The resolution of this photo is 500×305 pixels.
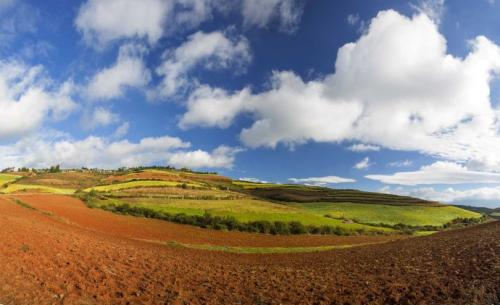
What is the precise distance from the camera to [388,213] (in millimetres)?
95562

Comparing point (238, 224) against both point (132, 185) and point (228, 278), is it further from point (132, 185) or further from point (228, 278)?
point (132, 185)

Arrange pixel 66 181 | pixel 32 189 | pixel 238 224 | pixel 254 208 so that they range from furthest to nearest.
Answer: pixel 66 181, pixel 32 189, pixel 254 208, pixel 238 224

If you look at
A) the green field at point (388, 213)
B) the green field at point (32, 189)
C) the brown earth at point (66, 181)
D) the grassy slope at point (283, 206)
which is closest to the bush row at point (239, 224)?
the grassy slope at point (283, 206)

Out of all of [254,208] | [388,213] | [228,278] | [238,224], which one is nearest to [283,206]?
[254,208]

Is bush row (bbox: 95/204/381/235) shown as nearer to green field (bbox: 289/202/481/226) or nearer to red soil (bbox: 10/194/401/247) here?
red soil (bbox: 10/194/401/247)

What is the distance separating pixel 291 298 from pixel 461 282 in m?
7.12

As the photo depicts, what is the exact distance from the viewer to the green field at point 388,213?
294 feet

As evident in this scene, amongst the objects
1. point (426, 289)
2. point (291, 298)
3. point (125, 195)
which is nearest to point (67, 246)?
point (291, 298)

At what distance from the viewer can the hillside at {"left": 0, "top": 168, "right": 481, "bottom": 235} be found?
67312 millimetres

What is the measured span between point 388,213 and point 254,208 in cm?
3711

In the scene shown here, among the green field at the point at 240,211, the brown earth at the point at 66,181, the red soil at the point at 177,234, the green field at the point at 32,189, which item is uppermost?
the brown earth at the point at 66,181

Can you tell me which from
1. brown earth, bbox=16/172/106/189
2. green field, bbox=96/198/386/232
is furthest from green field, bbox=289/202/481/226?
brown earth, bbox=16/172/106/189

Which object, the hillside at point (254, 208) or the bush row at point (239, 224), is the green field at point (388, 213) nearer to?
the hillside at point (254, 208)

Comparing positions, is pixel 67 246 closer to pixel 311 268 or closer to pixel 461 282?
Answer: pixel 311 268
